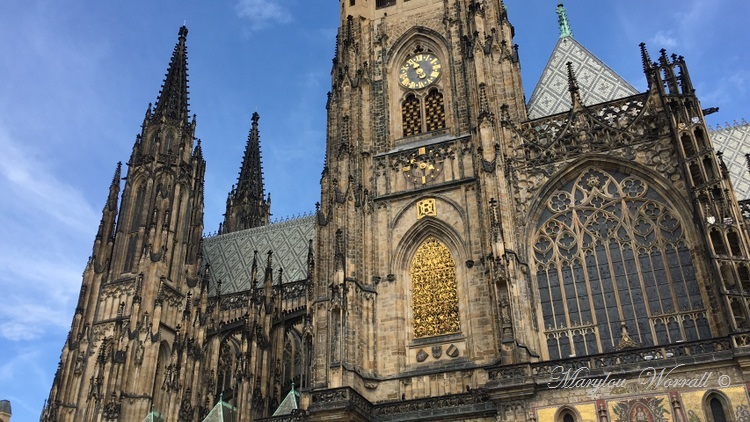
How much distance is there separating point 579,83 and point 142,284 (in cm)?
2159

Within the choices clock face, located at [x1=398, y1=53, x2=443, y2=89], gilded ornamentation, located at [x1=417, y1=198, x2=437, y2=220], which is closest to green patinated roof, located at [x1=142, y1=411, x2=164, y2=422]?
gilded ornamentation, located at [x1=417, y1=198, x2=437, y2=220]

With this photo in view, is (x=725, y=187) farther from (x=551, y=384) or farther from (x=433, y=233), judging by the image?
(x=433, y=233)

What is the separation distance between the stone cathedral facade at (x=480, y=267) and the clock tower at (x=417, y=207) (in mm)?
74

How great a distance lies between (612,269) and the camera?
69.0 feet

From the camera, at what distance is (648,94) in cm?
2288

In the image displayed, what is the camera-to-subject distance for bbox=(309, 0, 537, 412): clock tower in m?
21.1

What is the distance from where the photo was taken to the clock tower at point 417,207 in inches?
832

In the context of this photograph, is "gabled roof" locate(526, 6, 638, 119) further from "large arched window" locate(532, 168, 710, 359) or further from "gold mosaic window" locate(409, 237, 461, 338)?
"gold mosaic window" locate(409, 237, 461, 338)

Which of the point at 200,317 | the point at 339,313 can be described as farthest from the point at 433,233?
the point at 200,317

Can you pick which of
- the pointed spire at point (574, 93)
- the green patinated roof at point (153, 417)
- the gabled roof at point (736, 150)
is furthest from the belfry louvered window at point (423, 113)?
the green patinated roof at point (153, 417)

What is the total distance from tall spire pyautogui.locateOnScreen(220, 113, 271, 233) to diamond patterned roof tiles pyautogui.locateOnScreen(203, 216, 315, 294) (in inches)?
256

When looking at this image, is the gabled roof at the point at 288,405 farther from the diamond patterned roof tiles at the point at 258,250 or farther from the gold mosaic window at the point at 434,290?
the diamond patterned roof tiles at the point at 258,250

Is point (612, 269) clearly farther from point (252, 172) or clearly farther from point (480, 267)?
point (252, 172)

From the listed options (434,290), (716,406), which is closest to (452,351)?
(434,290)
